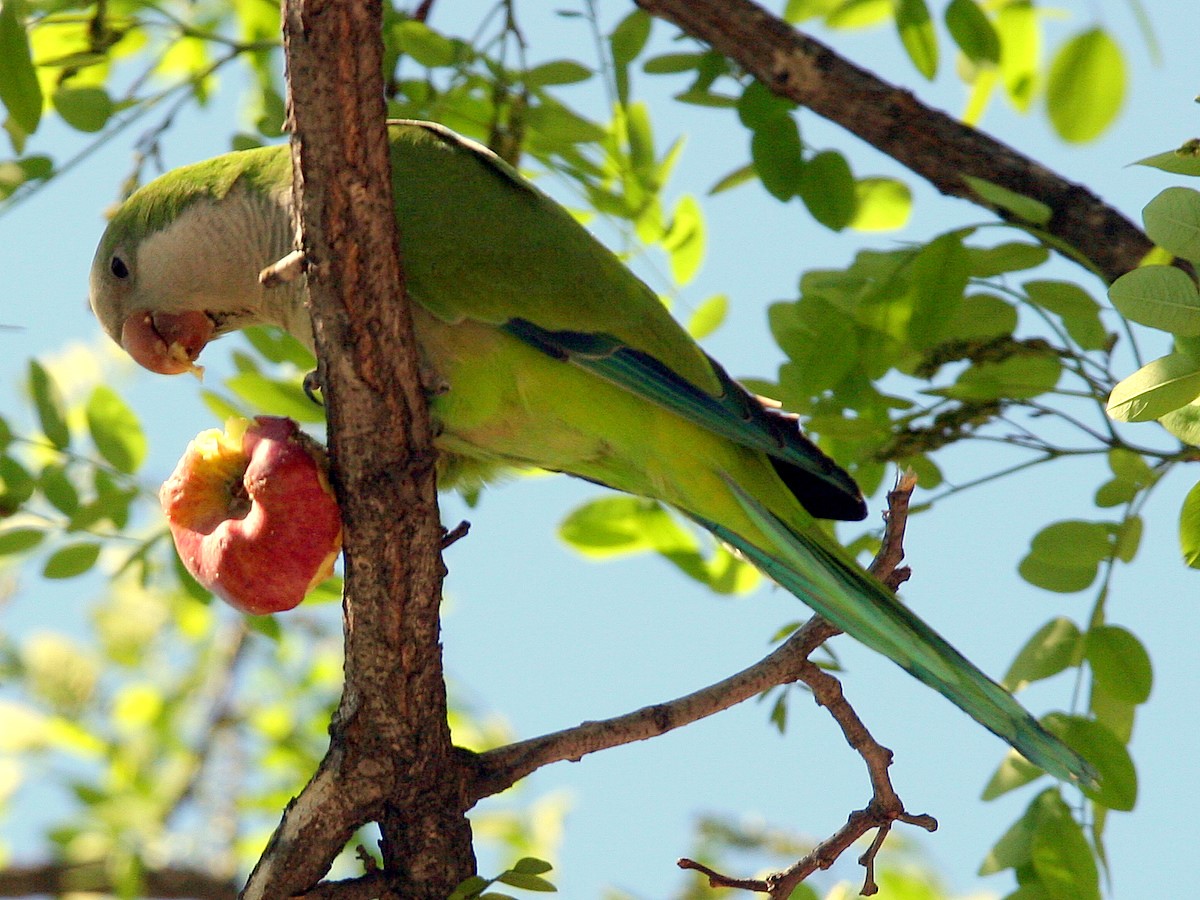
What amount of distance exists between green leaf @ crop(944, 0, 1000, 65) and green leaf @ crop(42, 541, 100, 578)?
270cm

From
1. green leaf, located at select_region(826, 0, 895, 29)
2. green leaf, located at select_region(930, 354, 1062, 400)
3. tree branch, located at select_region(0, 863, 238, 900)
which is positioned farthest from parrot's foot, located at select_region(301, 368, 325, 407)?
tree branch, located at select_region(0, 863, 238, 900)

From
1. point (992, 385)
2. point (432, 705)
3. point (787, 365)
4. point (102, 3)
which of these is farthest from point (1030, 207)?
point (102, 3)

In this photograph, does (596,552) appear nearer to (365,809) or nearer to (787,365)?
(787,365)

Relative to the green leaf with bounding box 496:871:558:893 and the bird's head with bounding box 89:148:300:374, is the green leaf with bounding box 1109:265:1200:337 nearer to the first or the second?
the green leaf with bounding box 496:871:558:893

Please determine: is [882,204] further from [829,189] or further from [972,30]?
[972,30]

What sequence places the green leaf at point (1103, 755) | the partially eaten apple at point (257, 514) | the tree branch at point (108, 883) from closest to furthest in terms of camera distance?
the partially eaten apple at point (257, 514), the green leaf at point (1103, 755), the tree branch at point (108, 883)

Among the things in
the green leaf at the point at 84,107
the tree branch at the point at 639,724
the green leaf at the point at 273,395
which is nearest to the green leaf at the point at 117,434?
the green leaf at the point at 273,395

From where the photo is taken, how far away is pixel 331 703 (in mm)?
4637

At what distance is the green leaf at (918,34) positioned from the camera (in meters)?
3.45

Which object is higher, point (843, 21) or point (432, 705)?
point (843, 21)

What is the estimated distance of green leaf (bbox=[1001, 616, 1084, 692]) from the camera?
291 cm

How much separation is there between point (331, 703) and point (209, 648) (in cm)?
75

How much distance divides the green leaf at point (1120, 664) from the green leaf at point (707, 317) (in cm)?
140

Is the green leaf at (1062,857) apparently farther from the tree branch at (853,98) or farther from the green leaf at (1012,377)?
the tree branch at (853,98)
